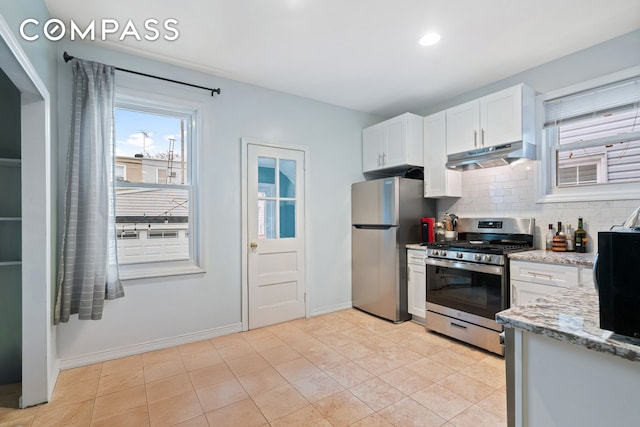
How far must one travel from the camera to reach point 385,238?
3.62 m

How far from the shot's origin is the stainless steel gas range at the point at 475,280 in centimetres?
267

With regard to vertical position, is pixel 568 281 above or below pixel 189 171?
below

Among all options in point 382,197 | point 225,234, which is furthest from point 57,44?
point 382,197

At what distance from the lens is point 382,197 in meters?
3.66

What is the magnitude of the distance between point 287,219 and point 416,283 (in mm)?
1646

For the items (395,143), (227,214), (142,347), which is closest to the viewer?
(142,347)

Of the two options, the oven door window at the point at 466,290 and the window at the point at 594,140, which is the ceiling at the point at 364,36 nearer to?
the window at the point at 594,140

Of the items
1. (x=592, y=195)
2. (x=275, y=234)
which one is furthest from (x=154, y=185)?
(x=592, y=195)

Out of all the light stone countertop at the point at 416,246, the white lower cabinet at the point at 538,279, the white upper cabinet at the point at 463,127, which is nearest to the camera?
the white lower cabinet at the point at 538,279

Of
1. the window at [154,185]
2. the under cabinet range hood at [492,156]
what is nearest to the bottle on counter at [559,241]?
the under cabinet range hood at [492,156]

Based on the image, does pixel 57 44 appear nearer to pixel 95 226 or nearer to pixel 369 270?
pixel 95 226

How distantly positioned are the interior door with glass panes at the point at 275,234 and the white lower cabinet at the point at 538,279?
2.16 m

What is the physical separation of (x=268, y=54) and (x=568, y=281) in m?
3.03

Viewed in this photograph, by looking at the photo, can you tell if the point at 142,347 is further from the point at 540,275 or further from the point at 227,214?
the point at 540,275
